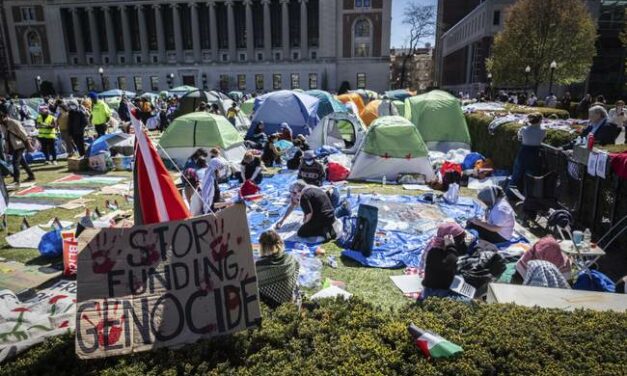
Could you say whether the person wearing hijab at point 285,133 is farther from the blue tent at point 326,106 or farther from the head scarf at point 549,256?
the head scarf at point 549,256

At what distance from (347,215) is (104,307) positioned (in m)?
5.29


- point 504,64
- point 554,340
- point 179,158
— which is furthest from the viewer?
point 504,64

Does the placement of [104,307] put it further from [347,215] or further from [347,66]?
[347,66]

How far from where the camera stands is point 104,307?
3035 millimetres

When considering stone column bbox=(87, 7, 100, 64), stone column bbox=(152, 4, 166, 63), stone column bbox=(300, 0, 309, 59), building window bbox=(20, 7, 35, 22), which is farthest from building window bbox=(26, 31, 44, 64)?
stone column bbox=(300, 0, 309, 59)

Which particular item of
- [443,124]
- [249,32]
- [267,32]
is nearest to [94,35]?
[249,32]

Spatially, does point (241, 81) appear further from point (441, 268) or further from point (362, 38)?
point (441, 268)

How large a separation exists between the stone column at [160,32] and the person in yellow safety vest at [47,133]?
56.0 m

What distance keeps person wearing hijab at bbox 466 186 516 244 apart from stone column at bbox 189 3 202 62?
63.8m

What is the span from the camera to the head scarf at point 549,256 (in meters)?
4.96

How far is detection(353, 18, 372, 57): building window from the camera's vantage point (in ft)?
193

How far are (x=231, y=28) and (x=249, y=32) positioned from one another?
2813 mm

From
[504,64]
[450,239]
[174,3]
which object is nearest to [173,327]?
[450,239]

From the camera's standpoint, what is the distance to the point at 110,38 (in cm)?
6462
